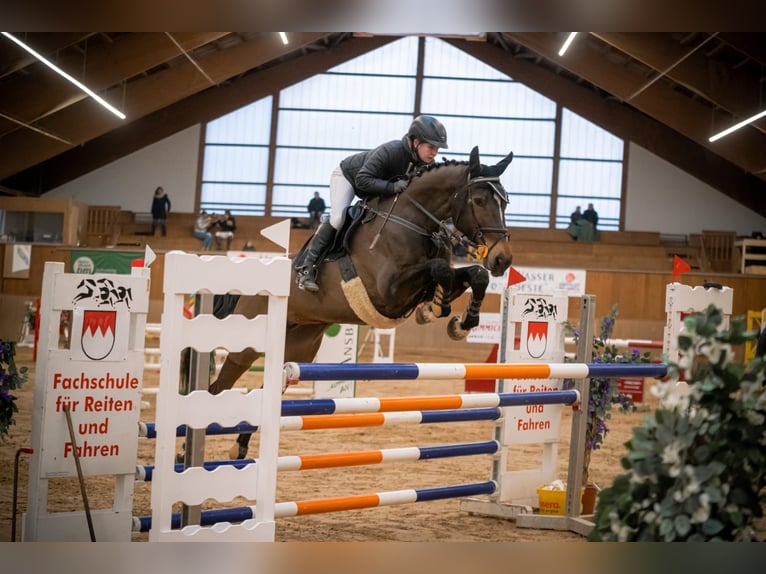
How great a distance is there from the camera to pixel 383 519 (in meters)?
3.85

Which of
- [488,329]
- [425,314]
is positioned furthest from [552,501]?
[488,329]

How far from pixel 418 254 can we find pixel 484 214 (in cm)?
35

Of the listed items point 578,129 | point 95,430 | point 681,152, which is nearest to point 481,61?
point 578,129

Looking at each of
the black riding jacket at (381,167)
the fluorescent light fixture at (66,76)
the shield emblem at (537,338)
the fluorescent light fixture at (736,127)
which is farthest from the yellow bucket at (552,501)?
the fluorescent light fixture at (66,76)

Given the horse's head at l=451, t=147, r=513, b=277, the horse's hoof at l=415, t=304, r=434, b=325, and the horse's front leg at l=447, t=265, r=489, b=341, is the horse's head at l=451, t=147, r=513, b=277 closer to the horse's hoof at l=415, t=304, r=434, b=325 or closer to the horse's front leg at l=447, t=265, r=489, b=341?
the horse's front leg at l=447, t=265, r=489, b=341

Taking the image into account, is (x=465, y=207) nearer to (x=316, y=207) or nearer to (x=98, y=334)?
(x=98, y=334)

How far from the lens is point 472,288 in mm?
3617

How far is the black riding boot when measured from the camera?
3.98 m

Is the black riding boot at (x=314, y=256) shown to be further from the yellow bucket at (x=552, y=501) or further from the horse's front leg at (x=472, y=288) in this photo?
the yellow bucket at (x=552, y=501)

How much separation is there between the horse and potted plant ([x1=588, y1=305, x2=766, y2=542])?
2.01m

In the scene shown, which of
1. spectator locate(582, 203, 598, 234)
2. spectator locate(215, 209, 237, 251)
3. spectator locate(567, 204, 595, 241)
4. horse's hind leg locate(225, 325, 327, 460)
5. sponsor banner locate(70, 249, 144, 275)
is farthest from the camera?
spectator locate(582, 203, 598, 234)

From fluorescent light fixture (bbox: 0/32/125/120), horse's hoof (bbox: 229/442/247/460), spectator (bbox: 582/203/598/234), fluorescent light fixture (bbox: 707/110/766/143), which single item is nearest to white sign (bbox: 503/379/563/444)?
horse's hoof (bbox: 229/442/247/460)
